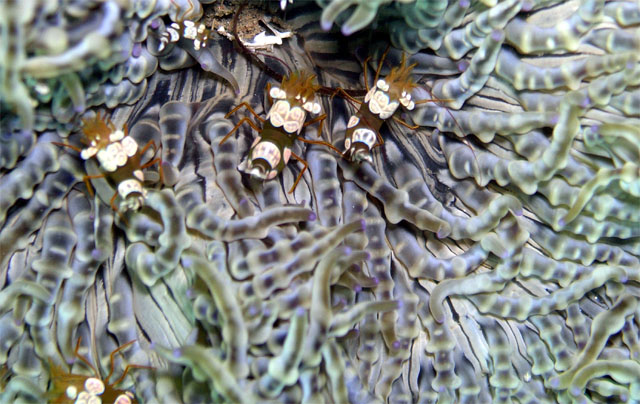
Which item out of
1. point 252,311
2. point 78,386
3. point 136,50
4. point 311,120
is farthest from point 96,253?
point 311,120

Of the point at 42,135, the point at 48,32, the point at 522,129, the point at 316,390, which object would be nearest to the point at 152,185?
the point at 42,135

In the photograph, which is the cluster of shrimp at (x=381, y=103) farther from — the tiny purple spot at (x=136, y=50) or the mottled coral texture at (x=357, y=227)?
the tiny purple spot at (x=136, y=50)

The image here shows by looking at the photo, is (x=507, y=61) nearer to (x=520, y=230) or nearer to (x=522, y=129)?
(x=522, y=129)

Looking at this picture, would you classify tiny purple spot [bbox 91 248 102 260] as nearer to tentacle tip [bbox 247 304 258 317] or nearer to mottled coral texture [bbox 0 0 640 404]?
mottled coral texture [bbox 0 0 640 404]

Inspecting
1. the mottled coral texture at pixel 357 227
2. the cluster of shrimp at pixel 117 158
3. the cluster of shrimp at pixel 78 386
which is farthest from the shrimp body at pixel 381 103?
the cluster of shrimp at pixel 78 386

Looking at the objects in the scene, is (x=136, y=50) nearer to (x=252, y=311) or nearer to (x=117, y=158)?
(x=117, y=158)

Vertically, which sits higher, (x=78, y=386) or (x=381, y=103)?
(x=381, y=103)
